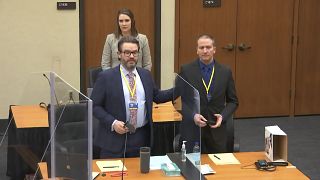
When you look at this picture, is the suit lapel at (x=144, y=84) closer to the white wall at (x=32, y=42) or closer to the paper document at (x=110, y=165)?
the paper document at (x=110, y=165)

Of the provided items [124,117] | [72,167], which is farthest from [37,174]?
[72,167]

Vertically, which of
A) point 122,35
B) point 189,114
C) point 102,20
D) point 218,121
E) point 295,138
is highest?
point 102,20

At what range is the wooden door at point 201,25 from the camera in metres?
7.46

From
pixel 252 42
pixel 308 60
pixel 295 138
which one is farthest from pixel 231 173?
pixel 308 60

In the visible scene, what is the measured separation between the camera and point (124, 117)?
402 centimetres

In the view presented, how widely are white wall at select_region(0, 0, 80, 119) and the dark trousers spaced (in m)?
3.25

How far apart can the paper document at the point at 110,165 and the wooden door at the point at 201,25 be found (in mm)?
3729

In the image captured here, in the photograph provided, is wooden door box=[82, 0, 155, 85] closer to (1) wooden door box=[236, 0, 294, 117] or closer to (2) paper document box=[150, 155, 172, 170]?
(1) wooden door box=[236, 0, 294, 117]

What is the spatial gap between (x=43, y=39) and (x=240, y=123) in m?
2.88

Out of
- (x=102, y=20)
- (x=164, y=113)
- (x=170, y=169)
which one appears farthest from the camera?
(x=102, y=20)

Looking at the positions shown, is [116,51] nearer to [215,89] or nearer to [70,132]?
[215,89]

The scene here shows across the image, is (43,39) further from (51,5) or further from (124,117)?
(124,117)

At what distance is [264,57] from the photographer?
7840 millimetres

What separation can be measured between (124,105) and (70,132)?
116 centimetres
